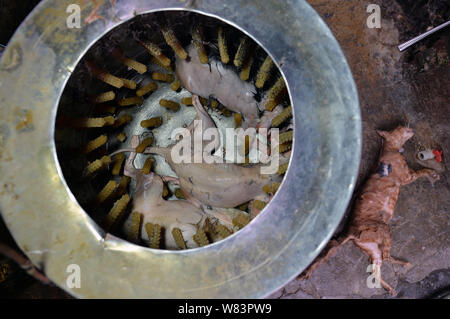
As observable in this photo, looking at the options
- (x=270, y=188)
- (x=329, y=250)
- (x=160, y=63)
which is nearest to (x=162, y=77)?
(x=160, y=63)

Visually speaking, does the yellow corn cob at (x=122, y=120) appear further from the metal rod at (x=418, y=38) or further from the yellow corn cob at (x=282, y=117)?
the metal rod at (x=418, y=38)

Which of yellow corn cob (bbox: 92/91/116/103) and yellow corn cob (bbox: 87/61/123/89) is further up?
yellow corn cob (bbox: 87/61/123/89)

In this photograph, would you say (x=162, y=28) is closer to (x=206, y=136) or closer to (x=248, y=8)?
(x=248, y=8)

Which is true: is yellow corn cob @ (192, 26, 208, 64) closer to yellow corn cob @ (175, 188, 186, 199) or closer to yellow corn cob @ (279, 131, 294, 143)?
yellow corn cob @ (279, 131, 294, 143)

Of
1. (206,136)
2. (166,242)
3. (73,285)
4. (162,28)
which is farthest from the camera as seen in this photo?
(206,136)

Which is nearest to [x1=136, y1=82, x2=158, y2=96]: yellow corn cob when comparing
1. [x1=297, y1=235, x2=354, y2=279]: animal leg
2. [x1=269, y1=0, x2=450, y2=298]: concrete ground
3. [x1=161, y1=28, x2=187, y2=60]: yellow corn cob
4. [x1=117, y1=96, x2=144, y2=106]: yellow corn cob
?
[x1=117, y1=96, x2=144, y2=106]: yellow corn cob

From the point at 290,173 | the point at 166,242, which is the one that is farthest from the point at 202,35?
the point at 166,242

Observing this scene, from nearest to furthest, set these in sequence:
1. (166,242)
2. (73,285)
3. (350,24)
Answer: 1. (73,285)
2. (166,242)
3. (350,24)
